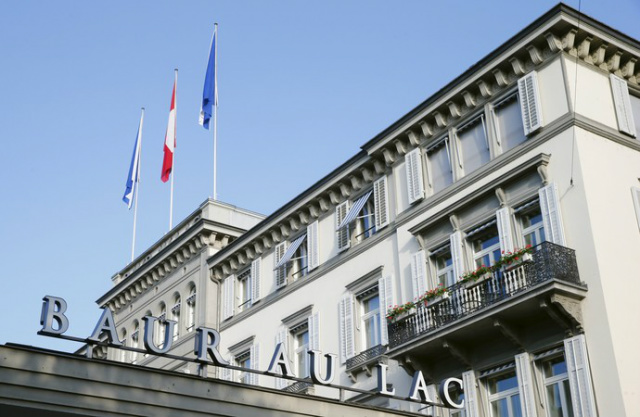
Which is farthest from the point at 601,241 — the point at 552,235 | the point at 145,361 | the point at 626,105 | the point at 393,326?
the point at 145,361

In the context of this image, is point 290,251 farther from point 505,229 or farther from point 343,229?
point 505,229

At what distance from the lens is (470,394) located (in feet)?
79.8

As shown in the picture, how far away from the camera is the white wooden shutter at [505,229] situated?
2408 cm

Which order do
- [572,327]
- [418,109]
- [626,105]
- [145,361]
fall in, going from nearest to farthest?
[572,327] → [626,105] → [418,109] → [145,361]

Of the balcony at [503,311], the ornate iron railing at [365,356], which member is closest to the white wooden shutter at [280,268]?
the ornate iron railing at [365,356]

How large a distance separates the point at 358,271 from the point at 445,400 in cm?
1076

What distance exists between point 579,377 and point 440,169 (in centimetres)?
891

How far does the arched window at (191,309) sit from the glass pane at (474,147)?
16647 mm

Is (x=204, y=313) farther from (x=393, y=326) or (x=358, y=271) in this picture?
(x=393, y=326)

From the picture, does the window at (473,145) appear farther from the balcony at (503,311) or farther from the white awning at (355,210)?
the white awning at (355,210)

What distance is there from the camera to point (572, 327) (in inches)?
864

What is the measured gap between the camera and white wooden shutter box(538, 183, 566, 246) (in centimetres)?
2289

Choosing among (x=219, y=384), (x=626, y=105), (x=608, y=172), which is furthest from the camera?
(x=626, y=105)

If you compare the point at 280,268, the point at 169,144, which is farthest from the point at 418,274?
the point at 169,144
